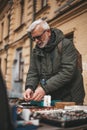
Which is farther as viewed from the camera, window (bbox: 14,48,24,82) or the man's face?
window (bbox: 14,48,24,82)

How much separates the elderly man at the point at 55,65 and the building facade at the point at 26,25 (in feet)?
2.38

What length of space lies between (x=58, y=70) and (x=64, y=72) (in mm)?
171

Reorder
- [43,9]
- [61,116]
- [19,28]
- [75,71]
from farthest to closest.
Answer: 1. [19,28]
2. [43,9]
3. [75,71]
4. [61,116]

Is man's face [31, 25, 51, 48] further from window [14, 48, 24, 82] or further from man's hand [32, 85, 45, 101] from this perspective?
window [14, 48, 24, 82]

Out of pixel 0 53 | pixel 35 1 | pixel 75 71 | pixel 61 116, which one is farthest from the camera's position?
pixel 0 53

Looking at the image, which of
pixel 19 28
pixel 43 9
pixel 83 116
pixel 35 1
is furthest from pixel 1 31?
pixel 83 116

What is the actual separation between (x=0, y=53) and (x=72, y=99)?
1291 cm

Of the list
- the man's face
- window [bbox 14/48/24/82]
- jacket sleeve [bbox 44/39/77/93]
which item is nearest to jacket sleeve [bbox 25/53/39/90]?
the man's face

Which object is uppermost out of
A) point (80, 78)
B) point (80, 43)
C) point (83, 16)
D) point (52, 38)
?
point (83, 16)

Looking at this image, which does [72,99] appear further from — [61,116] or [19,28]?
[19,28]

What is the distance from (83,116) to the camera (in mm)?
1982

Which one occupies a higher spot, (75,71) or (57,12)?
(57,12)

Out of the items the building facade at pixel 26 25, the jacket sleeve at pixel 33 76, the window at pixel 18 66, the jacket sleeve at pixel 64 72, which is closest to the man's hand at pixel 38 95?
the jacket sleeve at pixel 64 72

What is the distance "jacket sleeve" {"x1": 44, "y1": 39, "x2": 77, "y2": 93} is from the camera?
2965 mm
